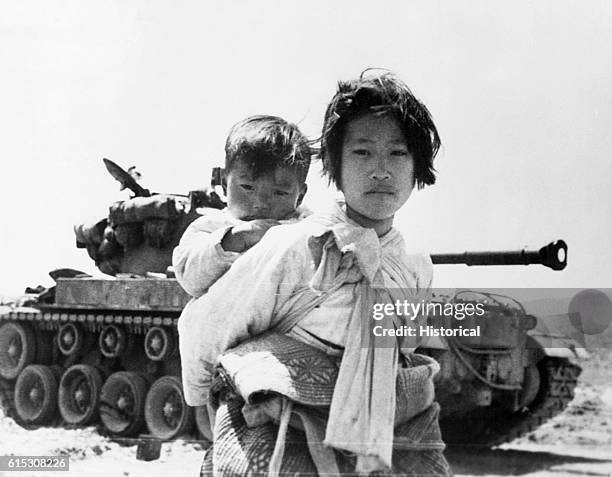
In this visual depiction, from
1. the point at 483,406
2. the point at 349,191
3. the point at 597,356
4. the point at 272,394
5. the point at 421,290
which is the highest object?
the point at 349,191

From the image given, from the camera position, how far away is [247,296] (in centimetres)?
172

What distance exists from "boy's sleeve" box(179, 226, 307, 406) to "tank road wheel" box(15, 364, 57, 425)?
5.44 m

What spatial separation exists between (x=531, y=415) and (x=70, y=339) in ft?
12.0

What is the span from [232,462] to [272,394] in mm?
143

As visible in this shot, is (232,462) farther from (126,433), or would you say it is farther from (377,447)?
(126,433)

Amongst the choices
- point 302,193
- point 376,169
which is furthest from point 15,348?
point 376,169

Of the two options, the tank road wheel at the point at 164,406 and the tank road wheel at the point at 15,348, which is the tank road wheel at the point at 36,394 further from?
the tank road wheel at the point at 164,406

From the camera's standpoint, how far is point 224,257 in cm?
179

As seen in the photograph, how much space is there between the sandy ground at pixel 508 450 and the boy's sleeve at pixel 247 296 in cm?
98

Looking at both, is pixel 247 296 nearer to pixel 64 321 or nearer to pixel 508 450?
pixel 508 450

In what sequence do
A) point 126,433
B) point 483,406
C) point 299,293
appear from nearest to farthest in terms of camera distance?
point 299,293 < point 483,406 < point 126,433

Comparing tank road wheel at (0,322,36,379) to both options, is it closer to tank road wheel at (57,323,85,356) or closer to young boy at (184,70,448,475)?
tank road wheel at (57,323,85,356)

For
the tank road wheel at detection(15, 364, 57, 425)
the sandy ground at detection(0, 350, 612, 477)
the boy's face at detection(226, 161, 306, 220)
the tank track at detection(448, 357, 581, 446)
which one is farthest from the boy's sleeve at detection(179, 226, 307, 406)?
the tank road wheel at detection(15, 364, 57, 425)

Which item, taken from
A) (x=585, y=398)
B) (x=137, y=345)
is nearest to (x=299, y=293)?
(x=585, y=398)
